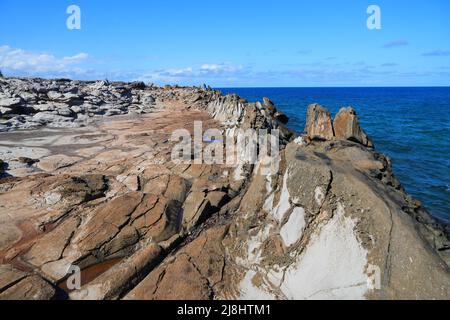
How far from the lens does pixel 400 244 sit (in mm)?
4609

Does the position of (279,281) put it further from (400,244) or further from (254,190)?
(254,190)

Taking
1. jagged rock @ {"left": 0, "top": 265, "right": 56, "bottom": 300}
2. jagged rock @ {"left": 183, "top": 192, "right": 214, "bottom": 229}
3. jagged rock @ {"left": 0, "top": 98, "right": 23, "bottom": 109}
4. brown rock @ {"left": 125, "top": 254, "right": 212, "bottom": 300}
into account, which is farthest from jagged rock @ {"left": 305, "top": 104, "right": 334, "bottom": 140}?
jagged rock @ {"left": 0, "top": 98, "right": 23, "bottom": 109}

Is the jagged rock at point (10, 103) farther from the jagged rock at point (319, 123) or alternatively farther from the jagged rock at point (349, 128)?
the jagged rock at point (349, 128)

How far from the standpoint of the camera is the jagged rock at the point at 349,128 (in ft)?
31.7

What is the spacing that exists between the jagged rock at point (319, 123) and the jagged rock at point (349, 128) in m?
0.22

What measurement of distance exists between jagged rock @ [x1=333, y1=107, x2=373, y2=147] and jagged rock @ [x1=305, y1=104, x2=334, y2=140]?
22 centimetres

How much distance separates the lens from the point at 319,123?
10539mm

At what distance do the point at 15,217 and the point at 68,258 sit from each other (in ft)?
7.45

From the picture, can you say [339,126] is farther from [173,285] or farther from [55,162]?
[55,162]

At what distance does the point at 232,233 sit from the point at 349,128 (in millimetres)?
5445

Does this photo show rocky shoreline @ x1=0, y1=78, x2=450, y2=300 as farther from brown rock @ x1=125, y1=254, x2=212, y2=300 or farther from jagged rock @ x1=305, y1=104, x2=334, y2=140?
jagged rock @ x1=305, y1=104, x2=334, y2=140

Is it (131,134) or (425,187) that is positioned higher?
(131,134)
